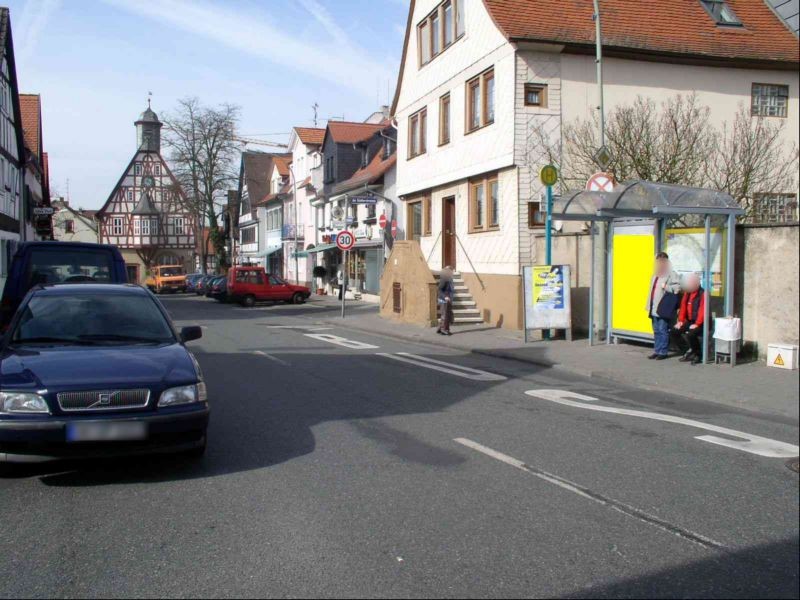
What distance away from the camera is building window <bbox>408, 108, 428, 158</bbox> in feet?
89.0

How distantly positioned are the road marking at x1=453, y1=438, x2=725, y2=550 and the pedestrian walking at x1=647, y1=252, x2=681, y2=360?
6.79 metres

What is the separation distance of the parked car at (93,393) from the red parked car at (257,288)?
31214mm

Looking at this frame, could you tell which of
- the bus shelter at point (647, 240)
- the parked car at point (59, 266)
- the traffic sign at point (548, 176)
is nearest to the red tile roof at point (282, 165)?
the traffic sign at point (548, 176)

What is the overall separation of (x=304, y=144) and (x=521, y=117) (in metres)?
33.2

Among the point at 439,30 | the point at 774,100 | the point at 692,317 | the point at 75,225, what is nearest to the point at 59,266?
the point at 692,317

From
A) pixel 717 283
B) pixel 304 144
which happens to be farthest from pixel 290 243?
pixel 717 283

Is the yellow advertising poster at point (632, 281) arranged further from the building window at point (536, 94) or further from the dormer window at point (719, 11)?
the dormer window at point (719, 11)

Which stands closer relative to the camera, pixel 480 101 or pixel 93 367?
pixel 93 367

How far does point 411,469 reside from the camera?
655 cm

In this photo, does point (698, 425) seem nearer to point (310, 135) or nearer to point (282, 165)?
point (310, 135)

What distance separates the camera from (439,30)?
25.4m

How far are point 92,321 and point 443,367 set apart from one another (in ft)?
24.1

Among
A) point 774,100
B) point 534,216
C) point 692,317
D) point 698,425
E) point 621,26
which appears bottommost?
point 698,425

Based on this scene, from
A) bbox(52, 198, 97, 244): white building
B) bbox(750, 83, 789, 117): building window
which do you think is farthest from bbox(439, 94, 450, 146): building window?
bbox(52, 198, 97, 244): white building
